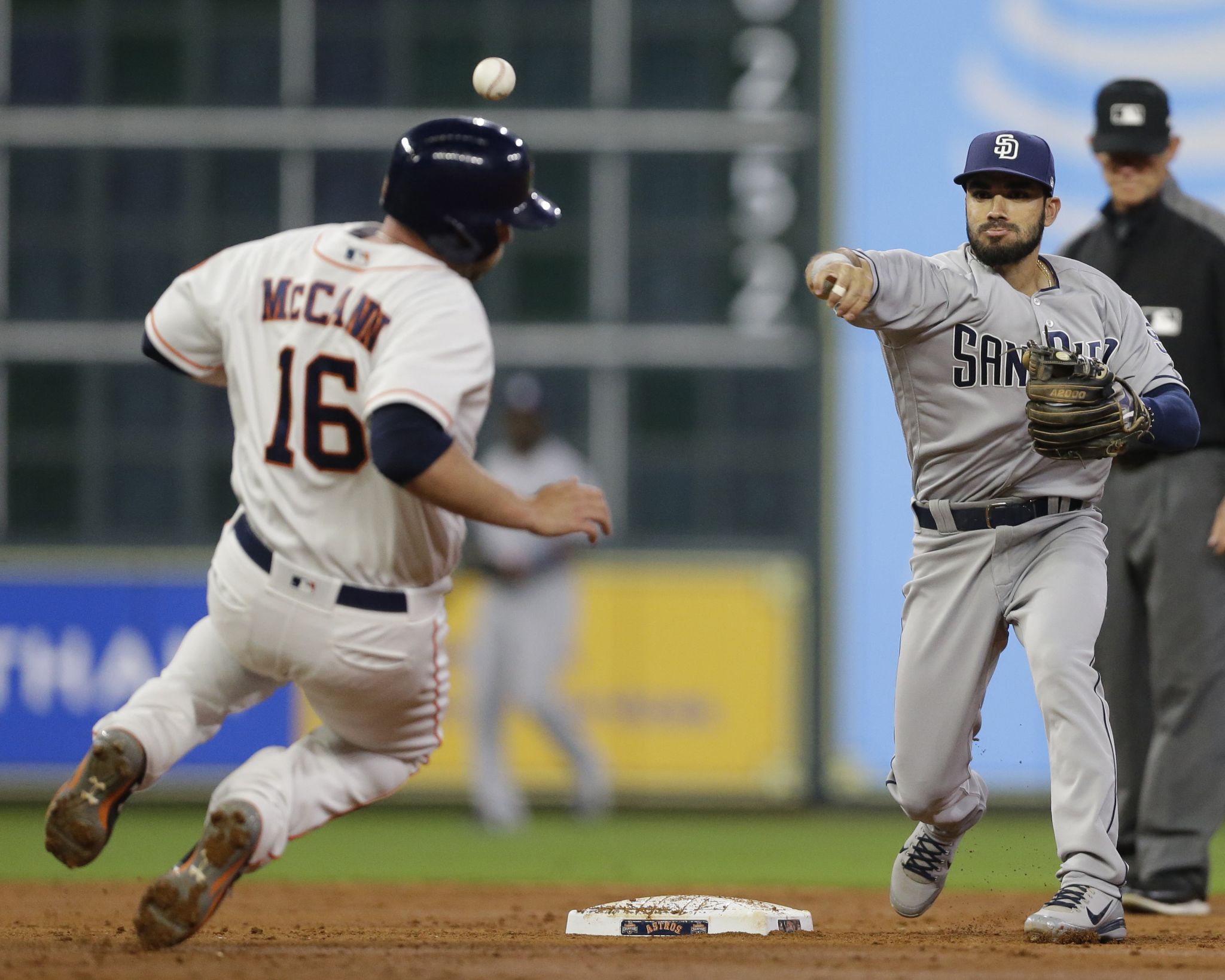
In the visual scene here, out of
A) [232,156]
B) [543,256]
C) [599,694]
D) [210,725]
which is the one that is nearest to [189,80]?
[232,156]

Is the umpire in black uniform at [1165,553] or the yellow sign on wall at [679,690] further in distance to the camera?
the yellow sign on wall at [679,690]

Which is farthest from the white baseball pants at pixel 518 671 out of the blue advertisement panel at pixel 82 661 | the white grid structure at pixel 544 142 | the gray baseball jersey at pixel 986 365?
the gray baseball jersey at pixel 986 365

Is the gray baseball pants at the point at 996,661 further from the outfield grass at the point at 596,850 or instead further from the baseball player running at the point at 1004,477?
the outfield grass at the point at 596,850

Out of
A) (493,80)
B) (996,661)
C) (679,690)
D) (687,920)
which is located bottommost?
(679,690)

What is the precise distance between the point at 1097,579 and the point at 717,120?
20.7 feet

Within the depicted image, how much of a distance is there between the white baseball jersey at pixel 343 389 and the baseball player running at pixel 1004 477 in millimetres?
918

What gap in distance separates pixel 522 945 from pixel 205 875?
2.72ft

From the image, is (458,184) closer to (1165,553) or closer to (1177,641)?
(1165,553)

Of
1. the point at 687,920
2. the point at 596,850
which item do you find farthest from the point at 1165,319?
the point at 596,850

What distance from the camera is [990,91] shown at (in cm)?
1048

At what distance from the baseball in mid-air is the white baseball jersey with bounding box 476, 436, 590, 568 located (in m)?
4.55

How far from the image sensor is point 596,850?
846cm

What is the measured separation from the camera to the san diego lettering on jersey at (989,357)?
457 cm

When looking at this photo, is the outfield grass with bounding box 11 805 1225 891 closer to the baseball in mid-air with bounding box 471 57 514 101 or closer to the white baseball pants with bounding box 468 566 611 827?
the white baseball pants with bounding box 468 566 611 827
